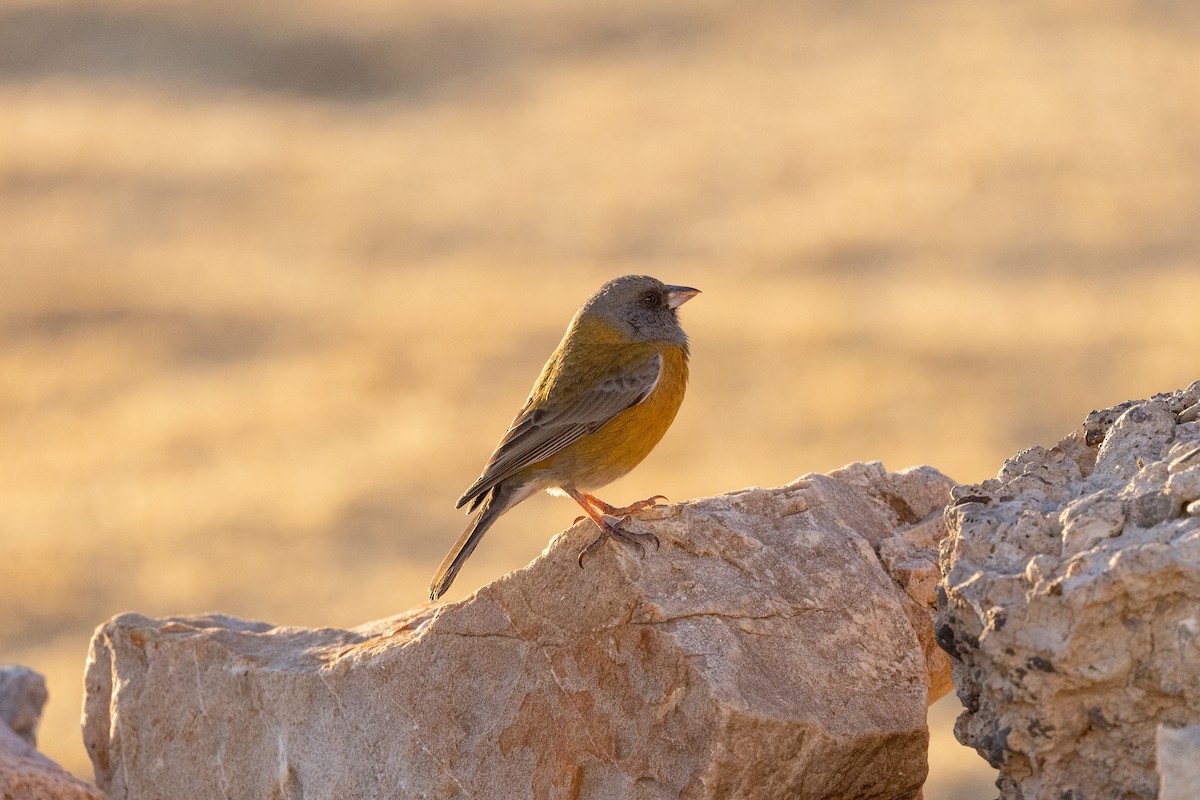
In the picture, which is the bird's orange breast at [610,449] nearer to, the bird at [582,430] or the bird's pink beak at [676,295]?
the bird at [582,430]

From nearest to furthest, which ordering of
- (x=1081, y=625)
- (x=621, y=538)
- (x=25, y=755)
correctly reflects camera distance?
(x=1081, y=625), (x=621, y=538), (x=25, y=755)

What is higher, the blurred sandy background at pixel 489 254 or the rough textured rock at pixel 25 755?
the blurred sandy background at pixel 489 254

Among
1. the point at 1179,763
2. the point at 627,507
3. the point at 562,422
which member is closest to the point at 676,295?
the point at 562,422

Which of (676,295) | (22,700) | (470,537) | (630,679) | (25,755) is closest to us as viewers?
(630,679)

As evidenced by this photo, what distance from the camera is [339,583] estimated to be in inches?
501

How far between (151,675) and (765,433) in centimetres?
906

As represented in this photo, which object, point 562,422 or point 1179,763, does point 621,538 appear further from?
point 1179,763

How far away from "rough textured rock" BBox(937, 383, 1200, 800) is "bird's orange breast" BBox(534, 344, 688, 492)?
211 centimetres

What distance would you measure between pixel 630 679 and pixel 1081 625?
1411 mm

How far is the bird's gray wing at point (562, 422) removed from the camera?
19.2 feet

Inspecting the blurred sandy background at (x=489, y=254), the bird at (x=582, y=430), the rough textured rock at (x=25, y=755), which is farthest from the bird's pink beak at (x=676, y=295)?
the blurred sandy background at (x=489, y=254)

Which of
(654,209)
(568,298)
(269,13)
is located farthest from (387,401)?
(269,13)

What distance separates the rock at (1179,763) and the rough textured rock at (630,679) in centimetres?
122

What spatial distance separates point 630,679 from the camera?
4.52 metres
